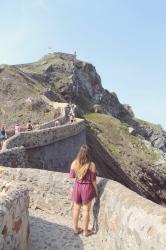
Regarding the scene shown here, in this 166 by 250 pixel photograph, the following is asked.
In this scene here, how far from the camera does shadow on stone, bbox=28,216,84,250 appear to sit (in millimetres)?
12344

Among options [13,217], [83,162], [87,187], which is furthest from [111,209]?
[13,217]

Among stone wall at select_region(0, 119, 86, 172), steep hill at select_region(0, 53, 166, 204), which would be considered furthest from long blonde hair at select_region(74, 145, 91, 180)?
steep hill at select_region(0, 53, 166, 204)

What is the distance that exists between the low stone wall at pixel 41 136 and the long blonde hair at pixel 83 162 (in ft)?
37.9

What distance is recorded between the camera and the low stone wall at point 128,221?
8281 mm

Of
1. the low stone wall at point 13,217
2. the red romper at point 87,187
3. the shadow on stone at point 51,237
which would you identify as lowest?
the shadow on stone at point 51,237

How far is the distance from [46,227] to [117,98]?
89707 mm

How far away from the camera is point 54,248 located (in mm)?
12281

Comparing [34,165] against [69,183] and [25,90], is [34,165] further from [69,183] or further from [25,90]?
[25,90]

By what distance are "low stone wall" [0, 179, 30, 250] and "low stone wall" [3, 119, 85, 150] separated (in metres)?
12.2

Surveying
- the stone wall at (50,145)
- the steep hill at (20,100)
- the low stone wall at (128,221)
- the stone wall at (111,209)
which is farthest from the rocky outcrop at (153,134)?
the low stone wall at (128,221)

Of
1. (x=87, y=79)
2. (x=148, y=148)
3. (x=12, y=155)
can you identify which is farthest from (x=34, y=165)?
(x=87, y=79)

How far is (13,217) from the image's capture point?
34.5 ft

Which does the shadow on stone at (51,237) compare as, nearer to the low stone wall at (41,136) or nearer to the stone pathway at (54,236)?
the stone pathway at (54,236)

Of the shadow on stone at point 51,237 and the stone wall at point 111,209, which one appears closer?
the stone wall at point 111,209
